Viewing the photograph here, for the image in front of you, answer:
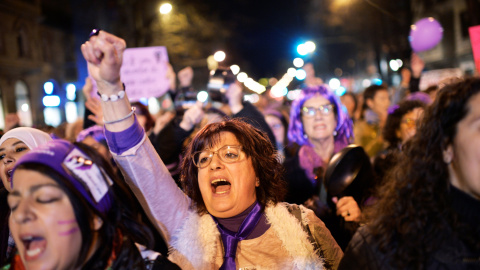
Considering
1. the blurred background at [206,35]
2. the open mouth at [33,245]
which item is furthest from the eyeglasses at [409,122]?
the open mouth at [33,245]

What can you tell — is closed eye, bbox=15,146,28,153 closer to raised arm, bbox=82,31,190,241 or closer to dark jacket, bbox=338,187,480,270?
raised arm, bbox=82,31,190,241

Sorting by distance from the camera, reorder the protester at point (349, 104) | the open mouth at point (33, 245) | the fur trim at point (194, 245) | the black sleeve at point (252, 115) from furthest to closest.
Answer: the protester at point (349, 104) < the black sleeve at point (252, 115) < the fur trim at point (194, 245) < the open mouth at point (33, 245)

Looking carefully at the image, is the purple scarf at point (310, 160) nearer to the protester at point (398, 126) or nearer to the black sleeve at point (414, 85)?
the protester at point (398, 126)

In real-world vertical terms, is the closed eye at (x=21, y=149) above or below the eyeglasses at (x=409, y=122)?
above

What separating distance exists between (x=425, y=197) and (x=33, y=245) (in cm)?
159

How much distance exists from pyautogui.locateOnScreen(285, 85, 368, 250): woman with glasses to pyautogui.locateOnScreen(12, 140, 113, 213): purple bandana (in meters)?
2.24

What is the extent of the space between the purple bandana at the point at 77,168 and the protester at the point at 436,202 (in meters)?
1.08

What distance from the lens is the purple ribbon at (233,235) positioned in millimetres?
2367

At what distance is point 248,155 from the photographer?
2631 millimetres

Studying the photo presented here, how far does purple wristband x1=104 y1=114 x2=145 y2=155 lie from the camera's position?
2115 mm

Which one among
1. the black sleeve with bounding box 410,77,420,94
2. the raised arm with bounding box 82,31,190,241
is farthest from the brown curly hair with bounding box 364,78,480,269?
the black sleeve with bounding box 410,77,420,94

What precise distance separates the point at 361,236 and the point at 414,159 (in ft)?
→ 1.37

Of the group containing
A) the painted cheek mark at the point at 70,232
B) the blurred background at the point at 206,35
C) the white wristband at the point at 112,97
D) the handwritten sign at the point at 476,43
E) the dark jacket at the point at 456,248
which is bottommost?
the dark jacket at the point at 456,248

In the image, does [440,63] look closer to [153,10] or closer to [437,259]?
[153,10]
